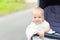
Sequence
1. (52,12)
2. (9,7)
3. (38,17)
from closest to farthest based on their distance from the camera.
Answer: (38,17), (9,7), (52,12)

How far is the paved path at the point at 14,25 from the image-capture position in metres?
1.75

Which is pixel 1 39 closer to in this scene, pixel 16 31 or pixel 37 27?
pixel 16 31

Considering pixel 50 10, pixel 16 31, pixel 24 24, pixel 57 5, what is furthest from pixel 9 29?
pixel 57 5

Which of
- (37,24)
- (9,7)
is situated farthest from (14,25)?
(37,24)

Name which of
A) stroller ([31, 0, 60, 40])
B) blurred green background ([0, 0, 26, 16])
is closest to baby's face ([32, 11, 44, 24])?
stroller ([31, 0, 60, 40])

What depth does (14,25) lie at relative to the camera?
74.5 inches

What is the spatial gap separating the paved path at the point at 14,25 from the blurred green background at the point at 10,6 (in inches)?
2.0

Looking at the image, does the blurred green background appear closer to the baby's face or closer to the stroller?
the stroller

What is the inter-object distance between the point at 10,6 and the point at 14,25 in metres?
0.22

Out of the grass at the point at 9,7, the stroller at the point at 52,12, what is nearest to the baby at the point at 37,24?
the stroller at the point at 52,12

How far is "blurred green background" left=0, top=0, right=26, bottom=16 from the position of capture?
5.91ft

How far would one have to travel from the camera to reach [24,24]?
2039 millimetres

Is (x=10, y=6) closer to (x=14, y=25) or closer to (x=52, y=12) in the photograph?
(x=14, y=25)

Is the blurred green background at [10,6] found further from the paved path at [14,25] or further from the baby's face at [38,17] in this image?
the baby's face at [38,17]
